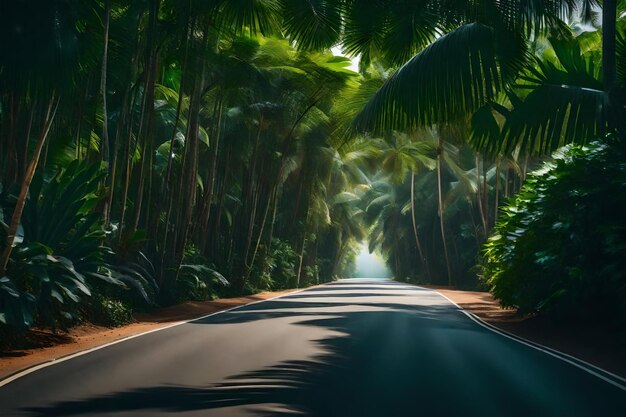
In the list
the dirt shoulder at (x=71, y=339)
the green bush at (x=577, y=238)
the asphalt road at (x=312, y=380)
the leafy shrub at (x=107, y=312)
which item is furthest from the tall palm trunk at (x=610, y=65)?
the leafy shrub at (x=107, y=312)

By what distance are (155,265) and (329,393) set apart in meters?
13.6

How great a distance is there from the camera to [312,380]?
8.05m

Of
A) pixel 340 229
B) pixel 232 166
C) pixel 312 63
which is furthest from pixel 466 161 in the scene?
pixel 312 63

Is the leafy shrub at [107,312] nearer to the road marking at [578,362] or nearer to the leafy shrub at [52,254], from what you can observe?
the leafy shrub at [52,254]

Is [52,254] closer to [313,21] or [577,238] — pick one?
[313,21]

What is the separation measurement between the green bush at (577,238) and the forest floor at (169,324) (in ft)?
1.54

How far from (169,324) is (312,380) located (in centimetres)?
766

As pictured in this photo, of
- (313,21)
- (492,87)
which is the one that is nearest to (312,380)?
(492,87)

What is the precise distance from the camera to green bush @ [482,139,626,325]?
1147 centimetres

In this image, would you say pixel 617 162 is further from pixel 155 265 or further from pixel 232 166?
pixel 232 166

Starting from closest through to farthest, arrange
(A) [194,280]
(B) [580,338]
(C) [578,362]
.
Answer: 1. (C) [578,362]
2. (B) [580,338]
3. (A) [194,280]

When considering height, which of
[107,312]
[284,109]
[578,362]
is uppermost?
[284,109]

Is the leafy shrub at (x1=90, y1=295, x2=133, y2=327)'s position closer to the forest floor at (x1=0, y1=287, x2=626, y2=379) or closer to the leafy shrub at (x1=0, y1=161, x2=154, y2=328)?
the forest floor at (x1=0, y1=287, x2=626, y2=379)

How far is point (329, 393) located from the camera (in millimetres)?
7297
